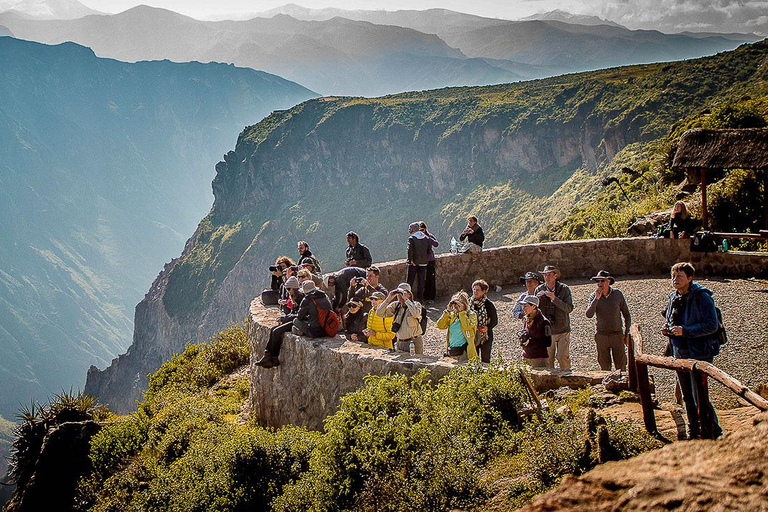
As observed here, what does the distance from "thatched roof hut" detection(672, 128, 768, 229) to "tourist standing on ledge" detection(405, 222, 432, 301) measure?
6.59m

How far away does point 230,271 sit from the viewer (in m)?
144

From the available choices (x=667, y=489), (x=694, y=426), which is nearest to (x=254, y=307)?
(x=694, y=426)

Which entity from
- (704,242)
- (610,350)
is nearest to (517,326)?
(610,350)

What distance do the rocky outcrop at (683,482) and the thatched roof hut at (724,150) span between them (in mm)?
13373

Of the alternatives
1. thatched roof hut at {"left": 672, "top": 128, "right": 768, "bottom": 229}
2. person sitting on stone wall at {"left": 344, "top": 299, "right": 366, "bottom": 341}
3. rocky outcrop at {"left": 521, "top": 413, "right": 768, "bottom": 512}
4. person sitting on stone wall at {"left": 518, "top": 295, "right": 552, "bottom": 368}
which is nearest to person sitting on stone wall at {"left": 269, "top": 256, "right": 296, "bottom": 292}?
person sitting on stone wall at {"left": 344, "top": 299, "right": 366, "bottom": 341}

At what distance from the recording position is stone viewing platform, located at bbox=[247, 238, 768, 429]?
8383mm

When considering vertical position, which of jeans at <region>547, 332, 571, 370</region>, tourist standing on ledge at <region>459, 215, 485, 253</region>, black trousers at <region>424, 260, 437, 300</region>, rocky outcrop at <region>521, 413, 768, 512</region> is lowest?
rocky outcrop at <region>521, 413, 768, 512</region>

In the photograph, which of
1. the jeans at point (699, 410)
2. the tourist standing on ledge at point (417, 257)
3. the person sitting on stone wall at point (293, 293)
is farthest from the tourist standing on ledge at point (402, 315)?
the jeans at point (699, 410)

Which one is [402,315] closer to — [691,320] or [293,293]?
[293,293]

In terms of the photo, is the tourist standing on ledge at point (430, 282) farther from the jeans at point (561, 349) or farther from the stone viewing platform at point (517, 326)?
the jeans at point (561, 349)

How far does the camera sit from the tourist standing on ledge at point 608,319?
332 inches

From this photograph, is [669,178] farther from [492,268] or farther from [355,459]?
[355,459]

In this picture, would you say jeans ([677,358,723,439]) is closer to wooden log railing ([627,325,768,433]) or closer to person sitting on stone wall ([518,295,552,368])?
wooden log railing ([627,325,768,433])

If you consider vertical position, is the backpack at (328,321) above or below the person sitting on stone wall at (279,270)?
below
